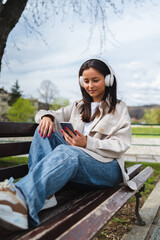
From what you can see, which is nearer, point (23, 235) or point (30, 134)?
point (23, 235)

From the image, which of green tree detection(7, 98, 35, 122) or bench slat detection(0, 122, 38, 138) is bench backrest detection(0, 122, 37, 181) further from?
green tree detection(7, 98, 35, 122)

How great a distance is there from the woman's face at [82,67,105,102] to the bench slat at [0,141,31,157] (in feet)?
2.72

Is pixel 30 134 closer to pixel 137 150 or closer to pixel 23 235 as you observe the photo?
A: pixel 23 235

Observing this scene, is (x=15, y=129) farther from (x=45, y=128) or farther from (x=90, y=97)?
(x=90, y=97)

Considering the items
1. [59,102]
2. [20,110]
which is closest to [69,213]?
[59,102]

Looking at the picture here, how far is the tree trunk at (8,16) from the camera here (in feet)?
16.3

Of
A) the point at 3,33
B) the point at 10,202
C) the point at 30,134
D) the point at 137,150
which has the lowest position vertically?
the point at 137,150

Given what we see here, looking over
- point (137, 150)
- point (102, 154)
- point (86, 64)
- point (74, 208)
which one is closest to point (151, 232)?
point (102, 154)

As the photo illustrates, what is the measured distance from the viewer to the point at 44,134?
6.66 feet

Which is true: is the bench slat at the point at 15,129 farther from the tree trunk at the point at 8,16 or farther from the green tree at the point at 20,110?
the green tree at the point at 20,110

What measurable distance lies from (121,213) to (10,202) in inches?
90.8

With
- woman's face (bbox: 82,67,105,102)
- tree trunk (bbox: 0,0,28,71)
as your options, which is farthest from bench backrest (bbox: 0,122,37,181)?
tree trunk (bbox: 0,0,28,71)

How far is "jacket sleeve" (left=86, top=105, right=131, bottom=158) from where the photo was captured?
208 centimetres

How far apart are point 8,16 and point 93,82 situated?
3332mm
